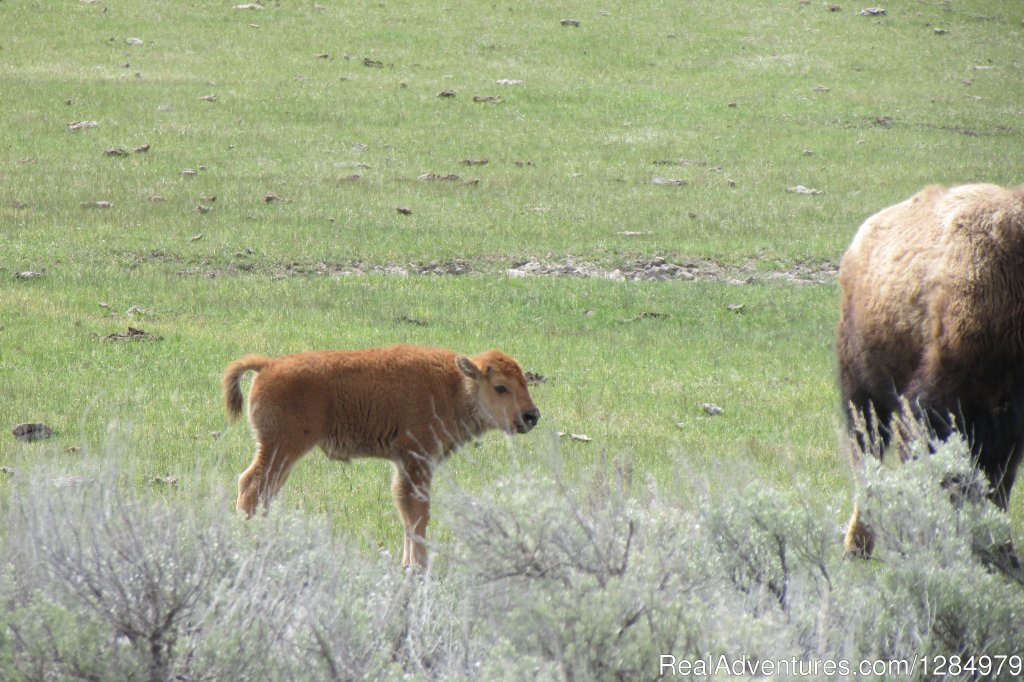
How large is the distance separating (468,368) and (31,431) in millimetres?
3846

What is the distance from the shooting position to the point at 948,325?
6.50m

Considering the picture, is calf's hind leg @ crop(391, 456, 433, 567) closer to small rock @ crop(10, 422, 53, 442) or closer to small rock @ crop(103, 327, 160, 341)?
small rock @ crop(10, 422, 53, 442)

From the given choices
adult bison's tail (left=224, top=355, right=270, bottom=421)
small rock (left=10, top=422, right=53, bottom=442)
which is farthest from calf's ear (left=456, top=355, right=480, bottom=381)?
small rock (left=10, top=422, right=53, bottom=442)

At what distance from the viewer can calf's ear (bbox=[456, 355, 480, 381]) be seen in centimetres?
802

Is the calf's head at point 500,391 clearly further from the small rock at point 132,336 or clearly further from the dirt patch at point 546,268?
the dirt patch at point 546,268

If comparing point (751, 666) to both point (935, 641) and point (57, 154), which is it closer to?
point (935, 641)

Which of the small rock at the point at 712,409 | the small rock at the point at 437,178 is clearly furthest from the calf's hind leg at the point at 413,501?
the small rock at the point at 437,178

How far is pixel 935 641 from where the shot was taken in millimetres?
4762

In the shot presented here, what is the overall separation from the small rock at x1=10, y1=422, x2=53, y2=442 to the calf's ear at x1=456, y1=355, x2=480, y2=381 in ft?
11.9

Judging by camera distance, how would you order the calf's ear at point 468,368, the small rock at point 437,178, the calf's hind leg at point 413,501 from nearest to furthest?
the calf's hind leg at point 413,501 → the calf's ear at point 468,368 → the small rock at point 437,178

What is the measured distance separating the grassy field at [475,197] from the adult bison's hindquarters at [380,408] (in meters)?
0.35

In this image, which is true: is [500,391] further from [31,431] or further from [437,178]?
[437,178]

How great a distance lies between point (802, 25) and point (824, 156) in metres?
11.8

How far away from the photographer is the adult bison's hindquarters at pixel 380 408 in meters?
7.56
